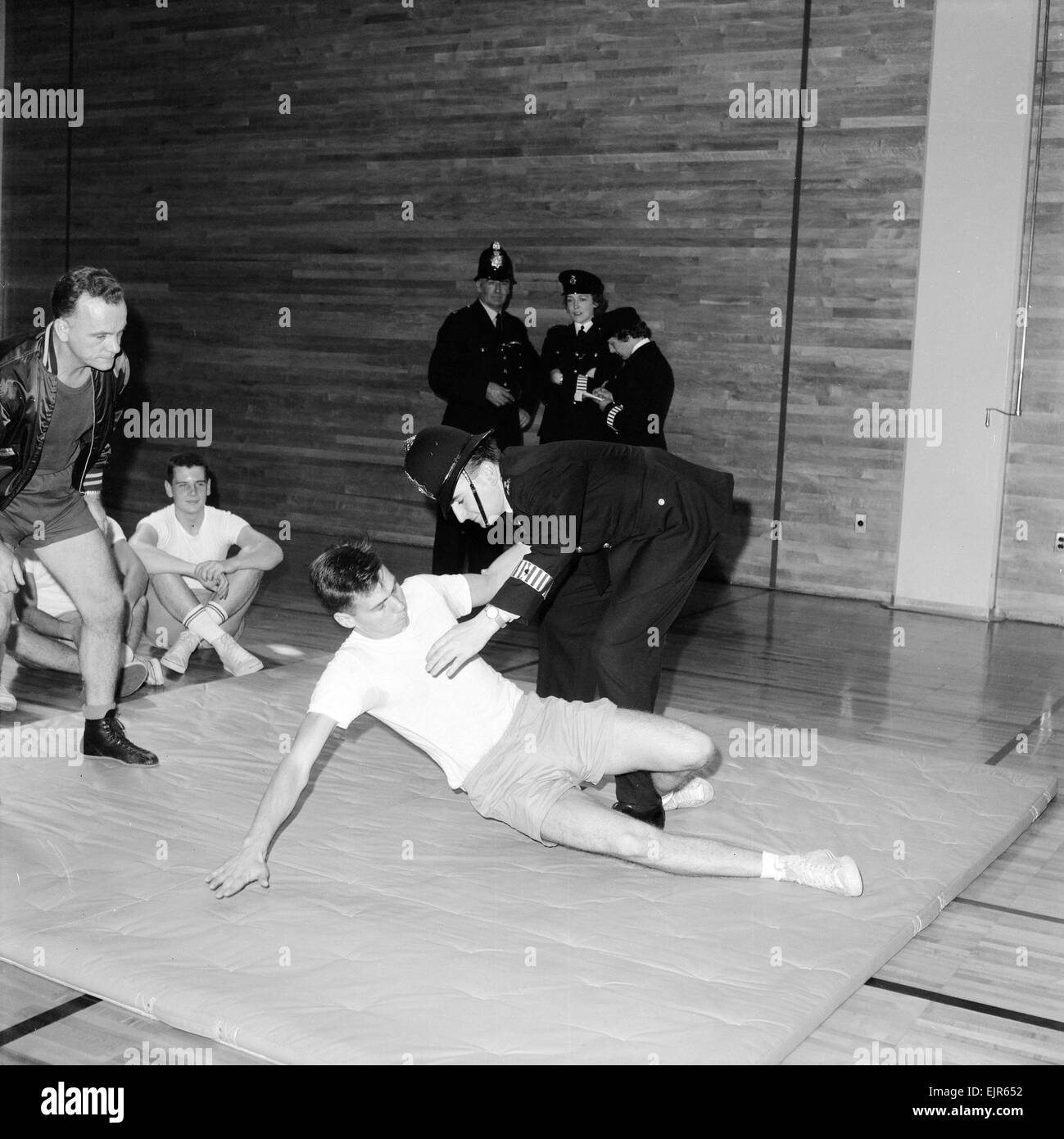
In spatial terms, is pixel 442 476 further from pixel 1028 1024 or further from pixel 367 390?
pixel 367 390

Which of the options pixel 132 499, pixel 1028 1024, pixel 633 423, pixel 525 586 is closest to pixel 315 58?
pixel 132 499

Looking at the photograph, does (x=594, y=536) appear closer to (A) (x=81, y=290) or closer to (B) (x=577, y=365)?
(A) (x=81, y=290)

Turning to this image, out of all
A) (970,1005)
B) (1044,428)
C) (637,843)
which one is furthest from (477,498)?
(1044,428)

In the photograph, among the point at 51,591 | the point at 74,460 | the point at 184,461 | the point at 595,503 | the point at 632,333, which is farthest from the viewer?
the point at 632,333

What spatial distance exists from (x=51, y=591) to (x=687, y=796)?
2.71m

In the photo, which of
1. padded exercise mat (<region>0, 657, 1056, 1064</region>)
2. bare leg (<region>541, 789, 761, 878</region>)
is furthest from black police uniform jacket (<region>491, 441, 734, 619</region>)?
padded exercise mat (<region>0, 657, 1056, 1064</region>)

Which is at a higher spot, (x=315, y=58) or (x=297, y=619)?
(x=315, y=58)

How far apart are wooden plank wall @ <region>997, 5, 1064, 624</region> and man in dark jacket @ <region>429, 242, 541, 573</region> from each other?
8.58ft

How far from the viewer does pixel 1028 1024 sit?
270 cm

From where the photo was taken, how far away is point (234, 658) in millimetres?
5324

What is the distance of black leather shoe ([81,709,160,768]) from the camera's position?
4.09m

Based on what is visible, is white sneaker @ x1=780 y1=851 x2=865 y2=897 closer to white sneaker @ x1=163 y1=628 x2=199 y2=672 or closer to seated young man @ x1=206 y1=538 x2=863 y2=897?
seated young man @ x1=206 y1=538 x2=863 y2=897

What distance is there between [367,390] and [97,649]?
17.7ft

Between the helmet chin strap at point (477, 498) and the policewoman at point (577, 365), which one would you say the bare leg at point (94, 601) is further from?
the policewoman at point (577, 365)
